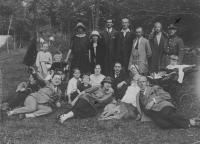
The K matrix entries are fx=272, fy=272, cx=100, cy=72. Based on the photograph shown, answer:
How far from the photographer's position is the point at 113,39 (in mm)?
6926

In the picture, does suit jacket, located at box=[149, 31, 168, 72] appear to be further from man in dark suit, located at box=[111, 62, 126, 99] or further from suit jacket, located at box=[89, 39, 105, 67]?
suit jacket, located at box=[89, 39, 105, 67]

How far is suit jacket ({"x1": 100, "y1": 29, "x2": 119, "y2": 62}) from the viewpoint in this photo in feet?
22.7

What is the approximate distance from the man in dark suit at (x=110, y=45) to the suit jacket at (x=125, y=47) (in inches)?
5.6

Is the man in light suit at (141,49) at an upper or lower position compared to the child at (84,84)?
upper

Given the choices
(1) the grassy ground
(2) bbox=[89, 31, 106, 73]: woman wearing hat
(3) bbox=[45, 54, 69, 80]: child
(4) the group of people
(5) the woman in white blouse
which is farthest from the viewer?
(3) bbox=[45, 54, 69, 80]: child

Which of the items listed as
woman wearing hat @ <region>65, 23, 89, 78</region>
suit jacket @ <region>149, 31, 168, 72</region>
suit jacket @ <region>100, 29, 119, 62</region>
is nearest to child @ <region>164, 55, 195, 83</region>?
suit jacket @ <region>149, 31, 168, 72</region>

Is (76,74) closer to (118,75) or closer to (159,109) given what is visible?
(118,75)

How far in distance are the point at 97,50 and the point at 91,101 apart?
1728 millimetres

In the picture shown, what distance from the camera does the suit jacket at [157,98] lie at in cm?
497

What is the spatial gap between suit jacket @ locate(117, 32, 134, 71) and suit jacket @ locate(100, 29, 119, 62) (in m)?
0.13

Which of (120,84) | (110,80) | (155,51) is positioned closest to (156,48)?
(155,51)

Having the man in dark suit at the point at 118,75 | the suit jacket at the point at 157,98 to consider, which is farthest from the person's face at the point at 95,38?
the suit jacket at the point at 157,98

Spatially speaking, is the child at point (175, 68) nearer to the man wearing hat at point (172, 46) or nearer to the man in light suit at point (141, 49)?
the man wearing hat at point (172, 46)

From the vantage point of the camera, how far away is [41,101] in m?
5.70
